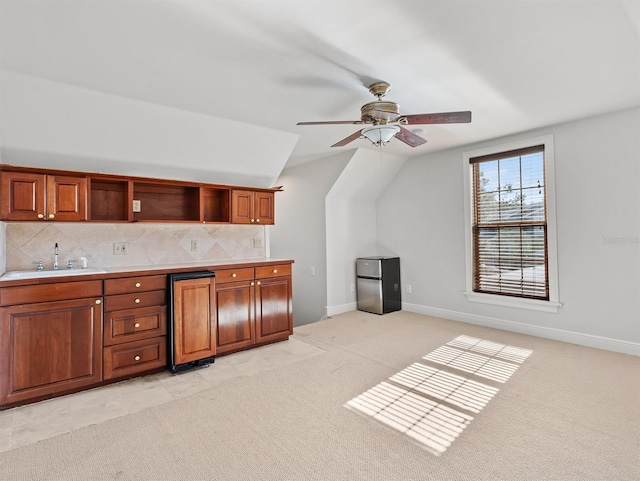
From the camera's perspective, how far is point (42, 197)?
2.75 meters

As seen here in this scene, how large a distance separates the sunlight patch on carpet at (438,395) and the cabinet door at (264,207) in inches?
89.5

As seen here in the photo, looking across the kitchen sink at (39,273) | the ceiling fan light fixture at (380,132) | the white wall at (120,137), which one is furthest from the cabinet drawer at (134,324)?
the ceiling fan light fixture at (380,132)

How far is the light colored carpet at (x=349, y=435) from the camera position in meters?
1.81

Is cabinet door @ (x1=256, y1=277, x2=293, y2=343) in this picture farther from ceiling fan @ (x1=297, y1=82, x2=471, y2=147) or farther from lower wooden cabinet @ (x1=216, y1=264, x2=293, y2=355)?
ceiling fan @ (x1=297, y1=82, x2=471, y2=147)

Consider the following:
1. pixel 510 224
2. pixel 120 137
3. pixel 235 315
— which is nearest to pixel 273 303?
pixel 235 315

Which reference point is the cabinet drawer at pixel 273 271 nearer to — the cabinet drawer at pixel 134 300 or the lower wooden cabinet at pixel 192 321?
the lower wooden cabinet at pixel 192 321

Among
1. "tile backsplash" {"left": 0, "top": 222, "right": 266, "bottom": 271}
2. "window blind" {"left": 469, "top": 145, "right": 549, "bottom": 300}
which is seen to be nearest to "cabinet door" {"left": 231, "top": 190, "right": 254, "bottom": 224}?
"tile backsplash" {"left": 0, "top": 222, "right": 266, "bottom": 271}

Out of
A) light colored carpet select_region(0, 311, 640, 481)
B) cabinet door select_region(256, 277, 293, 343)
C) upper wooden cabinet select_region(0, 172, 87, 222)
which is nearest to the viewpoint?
light colored carpet select_region(0, 311, 640, 481)

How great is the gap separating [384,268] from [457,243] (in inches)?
44.0

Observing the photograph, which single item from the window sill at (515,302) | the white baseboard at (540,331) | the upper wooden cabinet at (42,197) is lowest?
the white baseboard at (540,331)

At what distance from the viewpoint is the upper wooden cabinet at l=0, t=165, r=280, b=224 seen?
2674mm

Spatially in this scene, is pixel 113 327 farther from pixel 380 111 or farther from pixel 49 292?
pixel 380 111

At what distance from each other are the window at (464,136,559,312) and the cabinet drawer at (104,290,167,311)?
380 cm

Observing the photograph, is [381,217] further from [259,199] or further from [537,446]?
[537,446]
